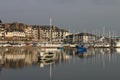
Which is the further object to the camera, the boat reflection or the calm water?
the boat reflection

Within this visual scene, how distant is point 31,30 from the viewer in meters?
172

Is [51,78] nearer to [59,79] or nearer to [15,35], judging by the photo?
[59,79]

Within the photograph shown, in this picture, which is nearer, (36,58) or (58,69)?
(58,69)

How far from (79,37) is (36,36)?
24.9 m

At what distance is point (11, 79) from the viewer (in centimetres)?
2472

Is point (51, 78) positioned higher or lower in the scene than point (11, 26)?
lower

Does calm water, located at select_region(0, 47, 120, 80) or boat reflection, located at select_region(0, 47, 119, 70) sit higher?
boat reflection, located at select_region(0, 47, 119, 70)

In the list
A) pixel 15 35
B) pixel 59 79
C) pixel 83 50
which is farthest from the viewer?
pixel 15 35

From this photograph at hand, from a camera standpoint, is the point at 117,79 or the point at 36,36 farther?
the point at 36,36

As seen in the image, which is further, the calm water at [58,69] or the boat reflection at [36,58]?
the boat reflection at [36,58]

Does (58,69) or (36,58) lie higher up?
(36,58)

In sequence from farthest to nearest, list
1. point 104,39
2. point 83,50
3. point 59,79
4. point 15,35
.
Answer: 1. point 15,35
2. point 104,39
3. point 83,50
4. point 59,79

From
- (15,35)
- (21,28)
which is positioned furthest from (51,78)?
(21,28)

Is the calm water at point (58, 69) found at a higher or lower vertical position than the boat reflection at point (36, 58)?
lower
